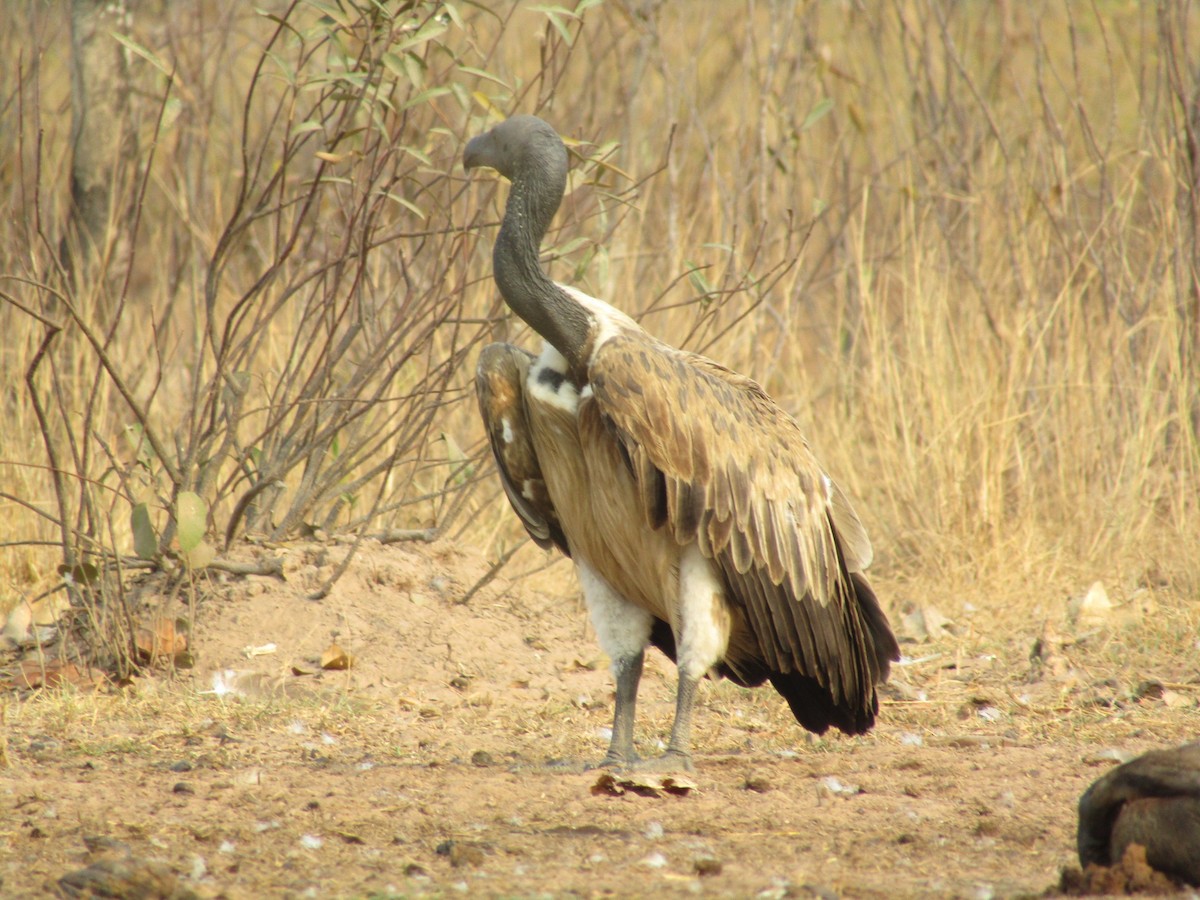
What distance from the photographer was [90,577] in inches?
198

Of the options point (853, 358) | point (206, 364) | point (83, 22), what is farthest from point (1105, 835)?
point (83, 22)

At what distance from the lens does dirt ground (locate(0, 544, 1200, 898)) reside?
10.5ft

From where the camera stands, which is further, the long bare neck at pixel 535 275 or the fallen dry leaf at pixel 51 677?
the fallen dry leaf at pixel 51 677

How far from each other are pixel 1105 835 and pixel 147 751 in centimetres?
276

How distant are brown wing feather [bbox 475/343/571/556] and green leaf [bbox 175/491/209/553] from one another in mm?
1163

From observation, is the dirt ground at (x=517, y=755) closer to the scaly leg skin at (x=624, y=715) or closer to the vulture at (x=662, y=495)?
the scaly leg skin at (x=624, y=715)

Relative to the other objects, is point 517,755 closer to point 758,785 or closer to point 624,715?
point 624,715

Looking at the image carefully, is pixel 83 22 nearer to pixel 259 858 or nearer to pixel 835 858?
pixel 259 858

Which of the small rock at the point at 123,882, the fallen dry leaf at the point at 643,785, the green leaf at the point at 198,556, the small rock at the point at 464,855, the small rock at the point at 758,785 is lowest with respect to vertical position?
the small rock at the point at 123,882

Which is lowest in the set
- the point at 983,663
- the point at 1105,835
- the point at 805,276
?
the point at 1105,835

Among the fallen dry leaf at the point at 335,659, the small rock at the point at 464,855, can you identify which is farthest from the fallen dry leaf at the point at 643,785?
the fallen dry leaf at the point at 335,659

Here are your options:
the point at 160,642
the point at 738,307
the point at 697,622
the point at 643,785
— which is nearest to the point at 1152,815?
the point at 643,785

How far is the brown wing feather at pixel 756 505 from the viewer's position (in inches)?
155

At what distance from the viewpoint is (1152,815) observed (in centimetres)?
295
